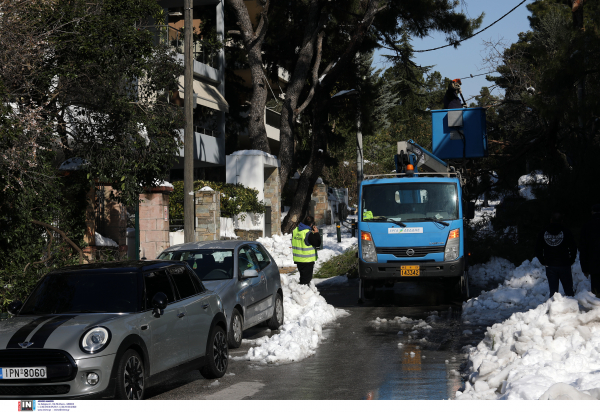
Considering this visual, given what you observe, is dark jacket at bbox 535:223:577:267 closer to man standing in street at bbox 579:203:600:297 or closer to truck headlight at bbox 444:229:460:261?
man standing in street at bbox 579:203:600:297

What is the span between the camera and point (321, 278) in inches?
858

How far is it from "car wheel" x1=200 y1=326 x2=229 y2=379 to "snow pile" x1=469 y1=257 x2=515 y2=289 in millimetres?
11620

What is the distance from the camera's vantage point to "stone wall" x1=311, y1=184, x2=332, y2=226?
44031mm

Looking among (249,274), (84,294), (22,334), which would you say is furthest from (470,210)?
(22,334)

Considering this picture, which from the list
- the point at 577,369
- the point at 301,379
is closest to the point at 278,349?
the point at 301,379

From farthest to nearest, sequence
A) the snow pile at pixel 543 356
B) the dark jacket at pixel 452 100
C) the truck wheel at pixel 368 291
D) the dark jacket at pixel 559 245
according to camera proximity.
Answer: the dark jacket at pixel 452 100 < the truck wheel at pixel 368 291 < the dark jacket at pixel 559 245 < the snow pile at pixel 543 356

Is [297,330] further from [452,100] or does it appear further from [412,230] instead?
[452,100]

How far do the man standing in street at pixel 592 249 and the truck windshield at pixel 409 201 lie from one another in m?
3.68

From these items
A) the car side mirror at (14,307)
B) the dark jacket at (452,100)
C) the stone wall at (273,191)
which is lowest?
the car side mirror at (14,307)

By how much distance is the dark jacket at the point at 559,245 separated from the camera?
40.0 feet

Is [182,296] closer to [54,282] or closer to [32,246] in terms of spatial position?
[54,282]

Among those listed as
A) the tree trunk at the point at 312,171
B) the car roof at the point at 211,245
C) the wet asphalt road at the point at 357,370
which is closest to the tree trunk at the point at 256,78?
the tree trunk at the point at 312,171

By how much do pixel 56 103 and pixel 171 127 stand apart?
2.34 meters

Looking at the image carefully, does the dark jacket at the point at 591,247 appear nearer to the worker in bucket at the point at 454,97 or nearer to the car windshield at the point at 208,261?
the car windshield at the point at 208,261
